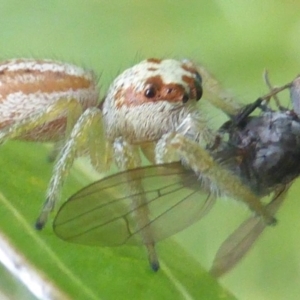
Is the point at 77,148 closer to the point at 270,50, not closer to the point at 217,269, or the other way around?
the point at 217,269

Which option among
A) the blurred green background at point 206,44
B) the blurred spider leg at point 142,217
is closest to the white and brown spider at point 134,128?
the blurred spider leg at point 142,217

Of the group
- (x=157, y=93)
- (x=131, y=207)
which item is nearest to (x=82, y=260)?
(x=131, y=207)

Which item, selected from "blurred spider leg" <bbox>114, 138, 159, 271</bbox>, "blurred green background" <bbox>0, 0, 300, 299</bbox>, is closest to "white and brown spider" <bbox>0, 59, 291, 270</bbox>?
"blurred spider leg" <bbox>114, 138, 159, 271</bbox>

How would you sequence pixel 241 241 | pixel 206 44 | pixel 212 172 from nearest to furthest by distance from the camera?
pixel 212 172, pixel 241 241, pixel 206 44

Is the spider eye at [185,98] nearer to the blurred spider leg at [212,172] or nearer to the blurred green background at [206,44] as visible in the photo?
the blurred spider leg at [212,172]

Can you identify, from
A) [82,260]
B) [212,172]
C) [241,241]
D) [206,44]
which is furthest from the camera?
[206,44]

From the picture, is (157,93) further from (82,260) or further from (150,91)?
(82,260)

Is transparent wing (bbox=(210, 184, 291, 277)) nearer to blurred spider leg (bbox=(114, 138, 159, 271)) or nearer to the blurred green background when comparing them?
blurred spider leg (bbox=(114, 138, 159, 271))
